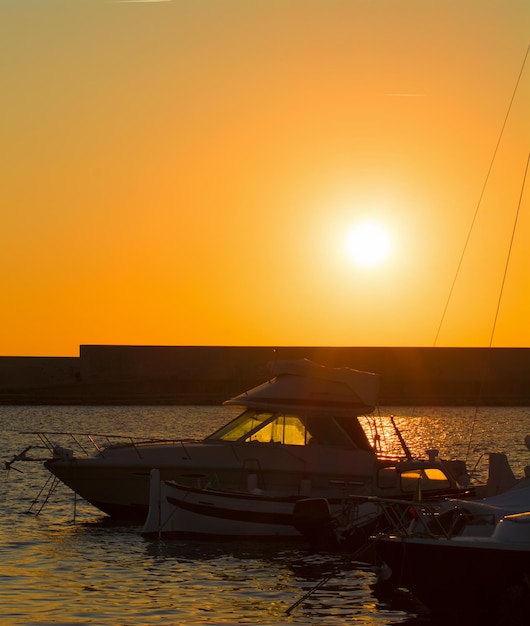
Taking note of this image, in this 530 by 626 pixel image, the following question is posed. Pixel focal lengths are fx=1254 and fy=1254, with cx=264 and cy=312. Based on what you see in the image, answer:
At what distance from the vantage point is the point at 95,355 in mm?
114500

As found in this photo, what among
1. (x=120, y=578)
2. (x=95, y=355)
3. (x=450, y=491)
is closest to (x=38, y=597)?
(x=120, y=578)

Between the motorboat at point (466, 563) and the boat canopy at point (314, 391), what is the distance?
8497 mm

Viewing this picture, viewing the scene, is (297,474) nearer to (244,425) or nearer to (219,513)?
(244,425)

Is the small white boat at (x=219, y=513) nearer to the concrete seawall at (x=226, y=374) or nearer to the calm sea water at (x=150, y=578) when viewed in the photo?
the calm sea water at (x=150, y=578)

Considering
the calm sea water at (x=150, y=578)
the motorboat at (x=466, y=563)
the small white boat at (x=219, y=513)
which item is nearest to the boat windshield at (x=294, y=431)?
the small white boat at (x=219, y=513)

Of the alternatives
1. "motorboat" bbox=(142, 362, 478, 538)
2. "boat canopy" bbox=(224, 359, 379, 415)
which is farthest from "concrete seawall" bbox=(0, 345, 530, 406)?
"motorboat" bbox=(142, 362, 478, 538)

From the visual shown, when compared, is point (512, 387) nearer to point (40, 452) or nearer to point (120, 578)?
point (40, 452)

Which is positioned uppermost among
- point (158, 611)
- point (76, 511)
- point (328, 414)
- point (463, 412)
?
point (463, 412)

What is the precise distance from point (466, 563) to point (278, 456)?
9.89 m

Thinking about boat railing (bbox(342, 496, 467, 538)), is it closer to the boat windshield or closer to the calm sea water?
the calm sea water

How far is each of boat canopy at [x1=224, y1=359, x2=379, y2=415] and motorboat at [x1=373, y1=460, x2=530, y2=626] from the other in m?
8.50

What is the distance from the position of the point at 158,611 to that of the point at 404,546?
3693mm

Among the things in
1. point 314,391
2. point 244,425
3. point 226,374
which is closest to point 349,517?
point 314,391

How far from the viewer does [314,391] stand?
27.2 metres
